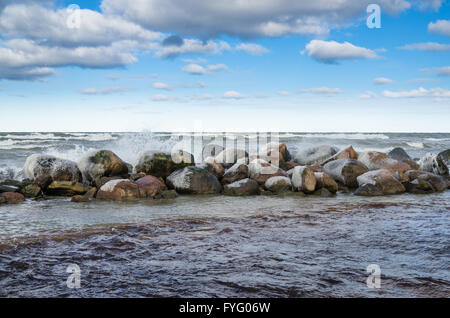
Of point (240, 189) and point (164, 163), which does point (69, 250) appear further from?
point (164, 163)

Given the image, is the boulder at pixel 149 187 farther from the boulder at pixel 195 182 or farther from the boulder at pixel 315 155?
the boulder at pixel 315 155

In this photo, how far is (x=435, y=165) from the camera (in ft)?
41.1

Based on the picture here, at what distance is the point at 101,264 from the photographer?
3.84 meters

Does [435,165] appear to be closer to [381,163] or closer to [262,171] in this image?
[381,163]

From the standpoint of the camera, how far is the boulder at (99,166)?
9.77 metres

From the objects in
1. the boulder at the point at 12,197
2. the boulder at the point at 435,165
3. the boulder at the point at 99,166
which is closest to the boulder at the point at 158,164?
the boulder at the point at 99,166

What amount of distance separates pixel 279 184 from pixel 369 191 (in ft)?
7.28

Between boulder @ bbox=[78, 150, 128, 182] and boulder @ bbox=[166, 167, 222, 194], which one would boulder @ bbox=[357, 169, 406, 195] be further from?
boulder @ bbox=[78, 150, 128, 182]

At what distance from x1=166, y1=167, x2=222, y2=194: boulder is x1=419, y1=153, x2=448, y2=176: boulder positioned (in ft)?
25.3

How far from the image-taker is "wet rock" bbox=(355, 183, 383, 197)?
363 inches

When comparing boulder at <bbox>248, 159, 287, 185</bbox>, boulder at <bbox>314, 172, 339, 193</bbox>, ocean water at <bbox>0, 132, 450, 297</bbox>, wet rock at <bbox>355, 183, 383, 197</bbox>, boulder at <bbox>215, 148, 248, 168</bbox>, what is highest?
boulder at <bbox>215, 148, 248, 168</bbox>

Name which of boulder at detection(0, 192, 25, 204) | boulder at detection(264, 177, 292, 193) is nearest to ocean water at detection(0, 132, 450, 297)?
boulder at detection(0, 192, 25, 204)
